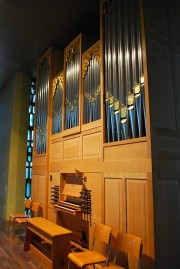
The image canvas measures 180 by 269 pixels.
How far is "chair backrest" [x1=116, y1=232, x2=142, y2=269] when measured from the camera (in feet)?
9.25

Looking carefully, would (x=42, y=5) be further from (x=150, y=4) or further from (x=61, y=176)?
(x=61, y=176)

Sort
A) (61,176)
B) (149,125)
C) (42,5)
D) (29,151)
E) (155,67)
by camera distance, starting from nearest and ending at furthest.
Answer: (149,125) < (155,67) < (42,5) < (61,176) < (29,151)

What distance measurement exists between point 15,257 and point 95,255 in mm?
1799

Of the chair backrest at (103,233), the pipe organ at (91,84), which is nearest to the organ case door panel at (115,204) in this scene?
the chair backrest at (103,233)

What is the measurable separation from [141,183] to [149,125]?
2.37 ft

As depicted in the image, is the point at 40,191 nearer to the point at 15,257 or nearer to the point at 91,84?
the point at 15,257

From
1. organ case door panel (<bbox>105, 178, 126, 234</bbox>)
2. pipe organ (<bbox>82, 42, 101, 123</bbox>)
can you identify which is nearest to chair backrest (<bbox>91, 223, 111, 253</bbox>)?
organ case door panel (<bbox>105, 178, 126, 234</bbox>)

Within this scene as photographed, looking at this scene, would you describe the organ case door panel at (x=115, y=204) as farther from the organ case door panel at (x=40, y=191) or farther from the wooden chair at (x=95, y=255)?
the organ case door panel at (x=40, y=191)

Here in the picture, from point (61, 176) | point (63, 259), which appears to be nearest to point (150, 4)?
point (61, 176)

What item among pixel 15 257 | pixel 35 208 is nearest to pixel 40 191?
pixel 35 208

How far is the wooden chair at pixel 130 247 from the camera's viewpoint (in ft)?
9.26

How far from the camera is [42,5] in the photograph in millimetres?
4707

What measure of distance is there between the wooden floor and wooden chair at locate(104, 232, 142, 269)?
1527 millimetres

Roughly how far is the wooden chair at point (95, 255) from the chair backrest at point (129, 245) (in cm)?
22
